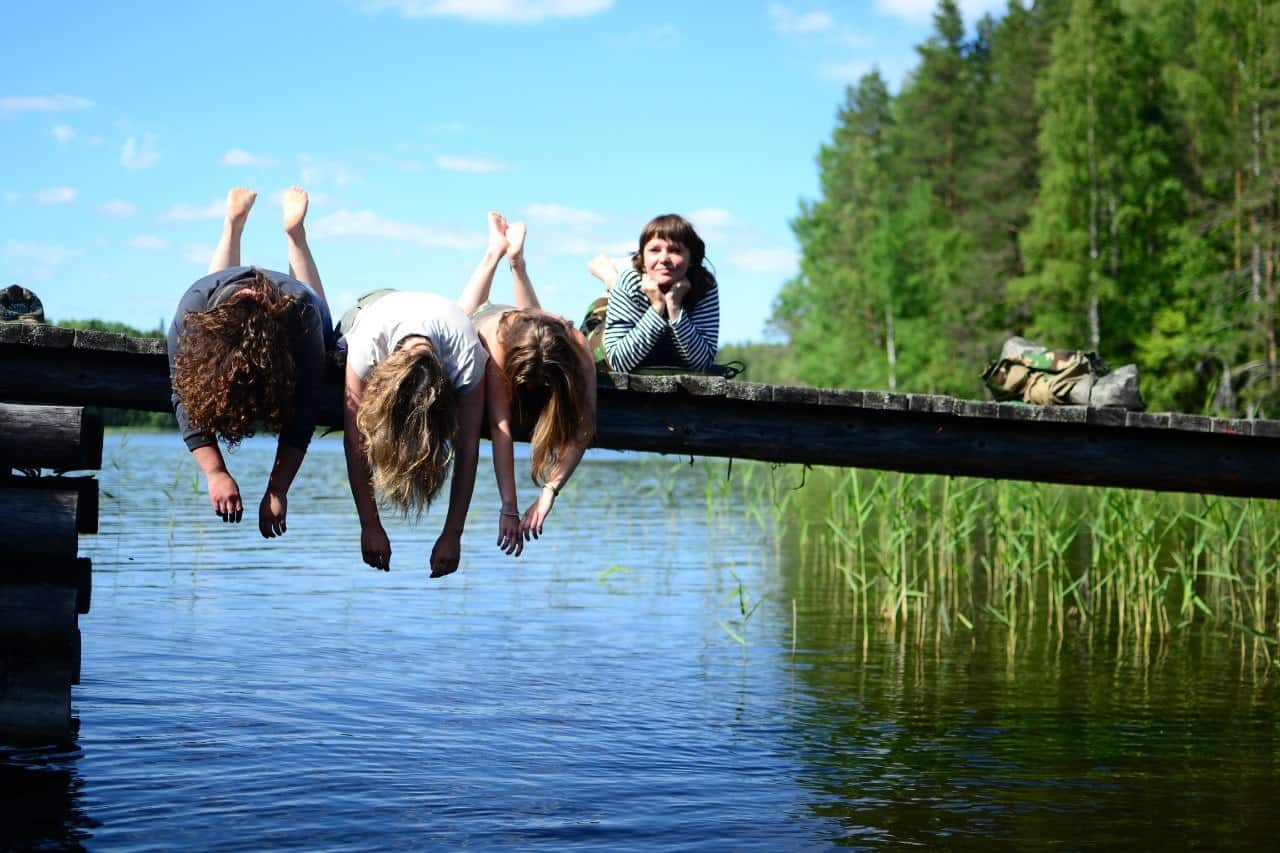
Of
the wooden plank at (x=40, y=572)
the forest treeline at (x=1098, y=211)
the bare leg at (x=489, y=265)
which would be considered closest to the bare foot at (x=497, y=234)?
the bare leg at (x=489, y=265)

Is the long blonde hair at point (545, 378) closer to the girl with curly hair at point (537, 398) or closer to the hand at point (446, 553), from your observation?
the girl with curly hair at point (537, 398)

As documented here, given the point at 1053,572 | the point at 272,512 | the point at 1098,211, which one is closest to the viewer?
the point at 272,512

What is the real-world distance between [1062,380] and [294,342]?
4049 mm

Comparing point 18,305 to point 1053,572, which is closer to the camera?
point 18,305

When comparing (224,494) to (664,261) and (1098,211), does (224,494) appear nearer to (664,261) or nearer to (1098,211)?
(664,261)

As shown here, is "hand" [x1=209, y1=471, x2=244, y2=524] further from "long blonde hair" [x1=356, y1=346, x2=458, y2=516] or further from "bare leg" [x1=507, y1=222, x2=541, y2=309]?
"bare leg" [x1=507, y1=222, x2=541, y2=309]

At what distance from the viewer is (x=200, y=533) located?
669 inches

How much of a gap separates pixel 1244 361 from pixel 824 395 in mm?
29178

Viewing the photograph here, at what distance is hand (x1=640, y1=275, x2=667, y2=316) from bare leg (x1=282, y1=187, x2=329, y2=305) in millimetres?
1567

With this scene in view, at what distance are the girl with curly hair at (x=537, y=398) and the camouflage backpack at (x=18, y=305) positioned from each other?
203 centimetres

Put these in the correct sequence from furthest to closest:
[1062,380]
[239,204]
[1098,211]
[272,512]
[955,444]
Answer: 1. [1098,211]
2. [1062,380]
3. [955,444]
4. [239,204]
5. [272,512]

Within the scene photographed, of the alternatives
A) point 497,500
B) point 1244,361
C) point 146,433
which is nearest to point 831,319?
point 1244,361

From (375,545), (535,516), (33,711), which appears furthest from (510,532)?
(33,711)

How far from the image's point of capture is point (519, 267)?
6863mm
